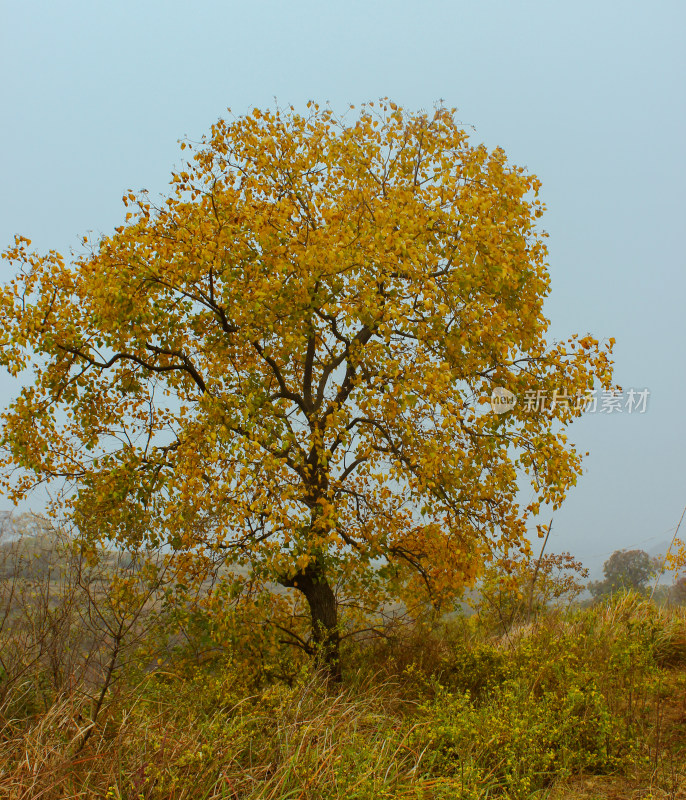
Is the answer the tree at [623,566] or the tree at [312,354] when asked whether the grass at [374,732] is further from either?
the tree at [623,566]

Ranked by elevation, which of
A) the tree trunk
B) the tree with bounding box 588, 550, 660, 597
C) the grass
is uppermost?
the tree with bounding box 588, 550, 660, 597

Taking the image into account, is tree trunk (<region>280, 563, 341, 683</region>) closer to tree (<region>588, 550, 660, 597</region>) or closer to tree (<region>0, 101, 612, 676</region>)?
tree (<region>0, 101, 612, 676</region>)

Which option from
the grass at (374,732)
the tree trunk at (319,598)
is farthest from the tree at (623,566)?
the tree trunk at (319,598)

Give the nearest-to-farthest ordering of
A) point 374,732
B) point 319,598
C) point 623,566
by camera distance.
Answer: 1. point 374,732
2. point 319,598
3. point 623,566

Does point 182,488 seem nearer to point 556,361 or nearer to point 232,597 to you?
point 232,597

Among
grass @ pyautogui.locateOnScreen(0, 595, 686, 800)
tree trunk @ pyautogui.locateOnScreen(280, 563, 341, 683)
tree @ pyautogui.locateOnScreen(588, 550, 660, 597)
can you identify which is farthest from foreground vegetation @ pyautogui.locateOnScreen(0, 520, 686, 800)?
tree @ pyautogui.locateOnScreen(588, 550, 660, 597)

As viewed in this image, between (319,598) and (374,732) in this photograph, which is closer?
(374,732)

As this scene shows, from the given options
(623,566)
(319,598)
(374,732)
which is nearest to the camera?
(374,732)

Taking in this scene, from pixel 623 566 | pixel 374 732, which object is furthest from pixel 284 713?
pixel 623 566

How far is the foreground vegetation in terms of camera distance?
438cm

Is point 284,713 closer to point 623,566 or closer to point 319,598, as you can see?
point 319,598

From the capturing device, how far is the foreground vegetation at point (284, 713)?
14.4 ft

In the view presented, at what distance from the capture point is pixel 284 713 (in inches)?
211

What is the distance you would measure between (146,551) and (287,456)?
197 centimetres
